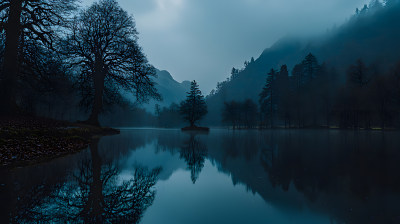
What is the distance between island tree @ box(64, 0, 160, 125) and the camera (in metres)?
21.1

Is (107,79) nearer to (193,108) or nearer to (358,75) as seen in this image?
(193,108)

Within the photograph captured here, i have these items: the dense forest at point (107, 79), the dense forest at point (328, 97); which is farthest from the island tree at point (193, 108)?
the dense forest at point (328, 97)

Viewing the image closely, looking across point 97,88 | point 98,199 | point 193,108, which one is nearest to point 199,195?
point 98,199

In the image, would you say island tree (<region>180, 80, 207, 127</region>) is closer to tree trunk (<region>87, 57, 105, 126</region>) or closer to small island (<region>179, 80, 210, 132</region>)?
small island (<region>179, 80, 210, 132</region>)

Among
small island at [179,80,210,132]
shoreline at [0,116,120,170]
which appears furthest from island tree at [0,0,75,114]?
small island at [179,80,210,132]

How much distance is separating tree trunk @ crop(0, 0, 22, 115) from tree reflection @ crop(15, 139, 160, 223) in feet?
36.7

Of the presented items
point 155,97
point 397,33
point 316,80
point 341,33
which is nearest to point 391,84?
point 316,80

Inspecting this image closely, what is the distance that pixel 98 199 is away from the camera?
142 inches

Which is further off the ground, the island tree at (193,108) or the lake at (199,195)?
the island tree at (193,108)

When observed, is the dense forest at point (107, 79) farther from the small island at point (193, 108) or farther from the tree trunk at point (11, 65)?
the small island at point (193, 108)

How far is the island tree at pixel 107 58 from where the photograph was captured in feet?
69.2

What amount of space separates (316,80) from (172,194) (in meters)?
61.2

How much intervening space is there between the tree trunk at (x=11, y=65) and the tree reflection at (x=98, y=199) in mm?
11188

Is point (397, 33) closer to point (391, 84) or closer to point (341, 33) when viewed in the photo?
point (341, 33)
